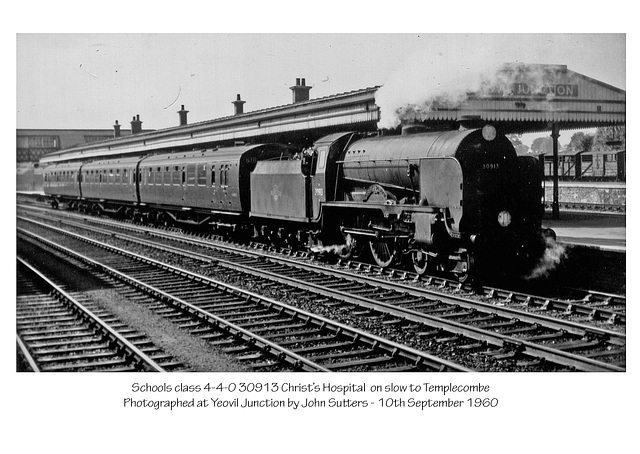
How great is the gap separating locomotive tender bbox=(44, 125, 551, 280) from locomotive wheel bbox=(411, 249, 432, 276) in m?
0.02

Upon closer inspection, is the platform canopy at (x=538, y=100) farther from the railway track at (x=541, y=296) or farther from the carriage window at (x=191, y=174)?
the carriage window at (x=191, y=174)

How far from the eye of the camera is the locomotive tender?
10461 millimetres

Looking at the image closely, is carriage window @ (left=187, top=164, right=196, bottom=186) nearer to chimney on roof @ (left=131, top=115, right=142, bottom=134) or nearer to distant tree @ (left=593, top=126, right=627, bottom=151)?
chimney on roof @ (left=131, top=115, right=142, bottom=134)

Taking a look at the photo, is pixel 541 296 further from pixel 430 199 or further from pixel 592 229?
pixel 592 229

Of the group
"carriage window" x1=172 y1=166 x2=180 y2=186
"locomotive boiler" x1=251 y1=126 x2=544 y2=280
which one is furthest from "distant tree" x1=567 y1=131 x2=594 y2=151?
"locomotive boiler" x1=251 y1=126 x2=544 y2=280

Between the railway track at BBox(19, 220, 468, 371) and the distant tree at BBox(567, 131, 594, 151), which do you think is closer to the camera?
the railway track at BBox(19, 220, 468, 371)

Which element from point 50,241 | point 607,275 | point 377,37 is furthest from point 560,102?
point 50,241

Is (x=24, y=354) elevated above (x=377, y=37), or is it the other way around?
(x=377, y=37)

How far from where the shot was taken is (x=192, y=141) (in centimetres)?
2608

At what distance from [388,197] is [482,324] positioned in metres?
4.31

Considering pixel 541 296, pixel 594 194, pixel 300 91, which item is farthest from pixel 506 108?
pixel 594 194

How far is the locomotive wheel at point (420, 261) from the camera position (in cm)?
1173
